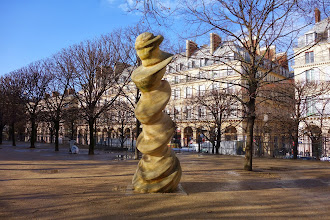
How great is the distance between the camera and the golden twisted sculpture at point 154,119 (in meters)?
6.11

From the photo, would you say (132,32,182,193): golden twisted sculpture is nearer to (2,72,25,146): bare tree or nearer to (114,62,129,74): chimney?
(114,62,129,74): chimney

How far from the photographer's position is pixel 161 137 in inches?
243

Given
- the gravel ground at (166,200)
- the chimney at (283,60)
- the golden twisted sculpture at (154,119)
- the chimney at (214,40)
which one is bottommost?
the gravel ground at (166,200)

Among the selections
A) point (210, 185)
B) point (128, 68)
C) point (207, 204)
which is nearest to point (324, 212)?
point (207, 204)

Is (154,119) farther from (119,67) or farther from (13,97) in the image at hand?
(13,97)

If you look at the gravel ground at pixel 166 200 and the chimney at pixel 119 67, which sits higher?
the chimney at pixel 119 67

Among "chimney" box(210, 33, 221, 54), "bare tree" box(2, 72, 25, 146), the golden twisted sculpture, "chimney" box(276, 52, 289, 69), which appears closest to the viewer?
the golden twisted sculpture

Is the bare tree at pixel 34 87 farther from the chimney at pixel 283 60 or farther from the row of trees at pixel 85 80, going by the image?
the chimney at pixel 283 60

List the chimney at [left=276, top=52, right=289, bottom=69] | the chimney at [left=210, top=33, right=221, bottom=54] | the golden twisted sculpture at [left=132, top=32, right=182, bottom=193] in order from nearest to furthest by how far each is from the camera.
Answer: the golden twisted sculpture at [left=132, top=32, right=182, bottom=193]
the chimney at [left=276, top=52, right=289, bottom=69]
the chimney at [left=210, top=33, right=221, bottom=54]

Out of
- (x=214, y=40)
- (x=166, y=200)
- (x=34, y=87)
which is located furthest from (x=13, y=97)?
(x=166, y=200)

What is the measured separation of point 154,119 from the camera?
6.18m

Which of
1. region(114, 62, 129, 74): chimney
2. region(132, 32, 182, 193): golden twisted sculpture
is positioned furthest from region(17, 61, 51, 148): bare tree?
region(132, 32, 182, 193): golden twisted sculpture

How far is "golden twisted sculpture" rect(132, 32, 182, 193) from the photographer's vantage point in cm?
611

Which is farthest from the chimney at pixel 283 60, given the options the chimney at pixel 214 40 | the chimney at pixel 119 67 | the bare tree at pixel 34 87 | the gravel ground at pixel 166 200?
the bare tree at pixel 34 87
